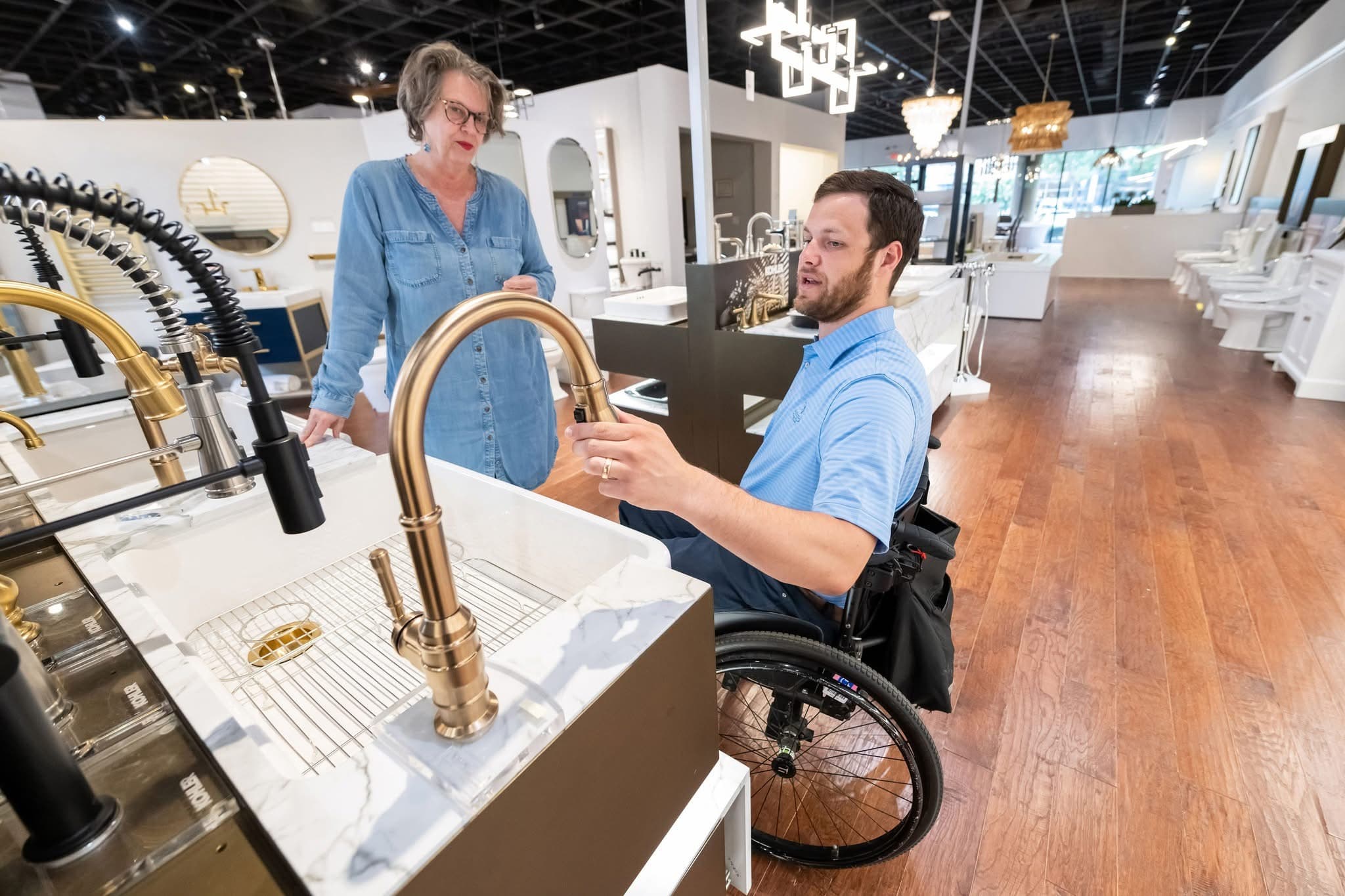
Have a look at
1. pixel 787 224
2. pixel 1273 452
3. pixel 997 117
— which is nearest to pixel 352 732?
pixel 787 224

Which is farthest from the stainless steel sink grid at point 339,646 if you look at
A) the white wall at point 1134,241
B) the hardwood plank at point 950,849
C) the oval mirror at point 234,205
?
the white wall at point 1134,241

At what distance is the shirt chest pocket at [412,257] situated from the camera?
1329mm

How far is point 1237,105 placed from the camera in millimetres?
9375

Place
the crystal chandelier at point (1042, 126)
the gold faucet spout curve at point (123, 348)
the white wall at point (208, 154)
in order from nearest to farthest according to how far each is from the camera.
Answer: the gold faucet spout curve at point (123, 348), the white wall at point (208, 154), the crystal chandelier at point (1042, 126)

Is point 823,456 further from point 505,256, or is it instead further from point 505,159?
point 505,159

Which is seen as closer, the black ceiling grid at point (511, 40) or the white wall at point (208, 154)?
the white wall at point (208, 154)

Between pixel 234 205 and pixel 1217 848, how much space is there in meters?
7.15

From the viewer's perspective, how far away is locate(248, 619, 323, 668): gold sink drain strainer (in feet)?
2.85

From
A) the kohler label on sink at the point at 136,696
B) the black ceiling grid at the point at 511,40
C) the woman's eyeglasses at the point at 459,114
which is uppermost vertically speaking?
the black ceiling grid at the point at 511,40

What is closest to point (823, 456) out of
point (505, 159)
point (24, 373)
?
point (24, 373)

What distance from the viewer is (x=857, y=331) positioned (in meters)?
1.18

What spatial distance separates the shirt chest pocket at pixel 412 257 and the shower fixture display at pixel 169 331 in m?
0.72

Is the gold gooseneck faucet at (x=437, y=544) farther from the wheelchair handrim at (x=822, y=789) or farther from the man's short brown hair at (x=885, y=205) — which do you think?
the man's short brown hair at (x=885, y=205)

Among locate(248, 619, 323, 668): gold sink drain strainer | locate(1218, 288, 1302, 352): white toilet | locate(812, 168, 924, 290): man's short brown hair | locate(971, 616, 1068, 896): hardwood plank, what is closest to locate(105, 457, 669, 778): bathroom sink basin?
locate(248, 619, 323, 668): gold sink drain strainer
